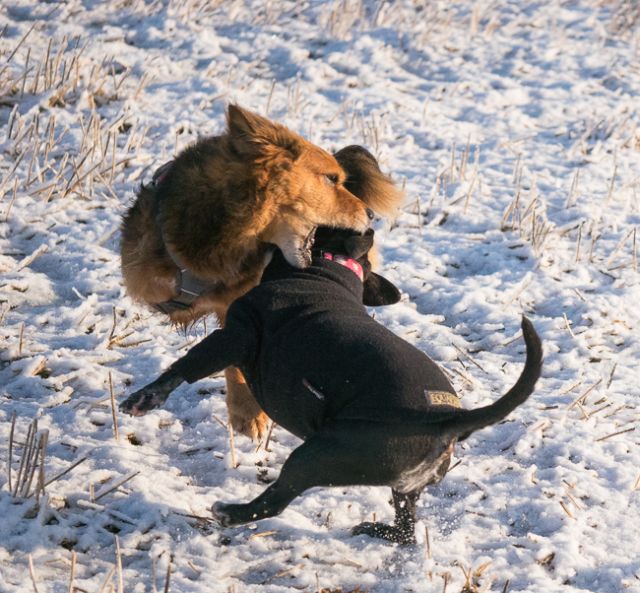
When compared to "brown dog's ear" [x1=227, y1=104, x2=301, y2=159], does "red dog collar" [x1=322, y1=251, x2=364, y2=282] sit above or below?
below

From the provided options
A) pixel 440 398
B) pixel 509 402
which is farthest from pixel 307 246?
pixel 509 402

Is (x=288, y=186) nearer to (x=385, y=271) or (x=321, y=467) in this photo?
(x=321, y=467)

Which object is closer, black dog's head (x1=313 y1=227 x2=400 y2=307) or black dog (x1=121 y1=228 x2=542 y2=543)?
black dog (x1=121 y1=228 x2=542 y2=543)

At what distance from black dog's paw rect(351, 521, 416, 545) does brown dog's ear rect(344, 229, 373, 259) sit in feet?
3.44

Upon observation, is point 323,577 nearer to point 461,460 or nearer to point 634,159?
point 461,460

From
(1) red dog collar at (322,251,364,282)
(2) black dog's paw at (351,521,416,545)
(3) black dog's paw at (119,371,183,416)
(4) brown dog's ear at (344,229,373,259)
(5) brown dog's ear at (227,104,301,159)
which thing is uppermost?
(5) brown dog's ear at (227,104,301,159)

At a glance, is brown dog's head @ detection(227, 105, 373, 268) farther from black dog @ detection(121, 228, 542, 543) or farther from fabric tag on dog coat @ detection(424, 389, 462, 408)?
fabric tag on dog coat @ detection(424, 389, 462, 408)

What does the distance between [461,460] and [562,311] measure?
→ 180cm

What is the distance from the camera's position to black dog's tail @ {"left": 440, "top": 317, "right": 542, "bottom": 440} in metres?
2.26

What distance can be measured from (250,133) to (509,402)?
1.59m

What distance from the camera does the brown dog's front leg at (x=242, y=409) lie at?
3.30m

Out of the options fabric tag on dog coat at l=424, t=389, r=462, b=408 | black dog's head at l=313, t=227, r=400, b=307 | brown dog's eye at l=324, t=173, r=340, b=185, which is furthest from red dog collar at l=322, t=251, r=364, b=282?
fabric tag on dog coat at l=424, t=389, r=462, b=408

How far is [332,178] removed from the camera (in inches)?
136

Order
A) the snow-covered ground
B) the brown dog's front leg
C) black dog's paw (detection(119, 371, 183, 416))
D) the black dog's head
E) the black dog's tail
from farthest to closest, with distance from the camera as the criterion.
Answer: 1. the brown dog's front leg
2. the black dog's head
3. the snow-covered ground
4. black dog's paw (detection(119, 371, 183, 416))
5. the black dog's tail
